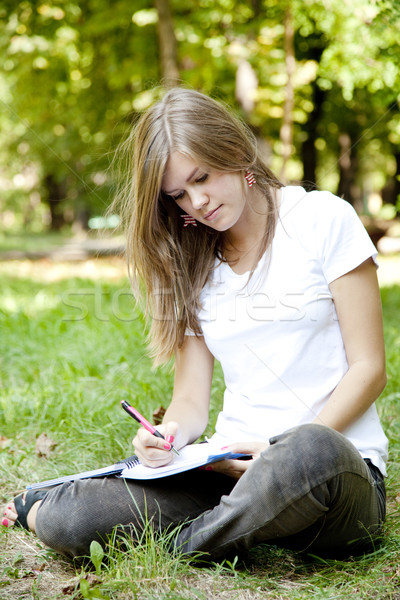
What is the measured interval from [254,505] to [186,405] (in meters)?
0.58

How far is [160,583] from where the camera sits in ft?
5.66

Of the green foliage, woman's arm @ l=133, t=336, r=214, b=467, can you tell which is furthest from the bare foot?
woman's arm @ l=133, t=336, r=214, b=467

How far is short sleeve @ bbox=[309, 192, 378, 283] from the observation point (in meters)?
1.87

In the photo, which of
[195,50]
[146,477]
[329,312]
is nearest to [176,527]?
[146,477]

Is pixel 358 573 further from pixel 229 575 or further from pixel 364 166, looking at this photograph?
pixel 364 166

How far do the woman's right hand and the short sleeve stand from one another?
68 centimetres

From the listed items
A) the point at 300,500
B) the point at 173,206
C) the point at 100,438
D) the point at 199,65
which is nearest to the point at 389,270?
the point at 199,65

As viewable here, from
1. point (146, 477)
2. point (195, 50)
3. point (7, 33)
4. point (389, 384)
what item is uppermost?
point (7, 33)

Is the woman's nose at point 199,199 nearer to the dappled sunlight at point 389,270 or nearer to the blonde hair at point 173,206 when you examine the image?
the blonde hair at point 173,206

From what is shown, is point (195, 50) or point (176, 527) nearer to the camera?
point (176, 527)

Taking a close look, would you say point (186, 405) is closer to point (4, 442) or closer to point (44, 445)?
point (44, 445)

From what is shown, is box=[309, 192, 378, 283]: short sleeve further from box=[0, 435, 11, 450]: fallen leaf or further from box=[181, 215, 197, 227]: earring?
box=[0, 435, 11, 450]: fallen leaf

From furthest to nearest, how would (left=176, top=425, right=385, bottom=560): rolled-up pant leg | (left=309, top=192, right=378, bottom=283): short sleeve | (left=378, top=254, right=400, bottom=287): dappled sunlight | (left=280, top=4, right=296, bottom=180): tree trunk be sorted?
(left=378, top=254, right=400, bottom=287): dappled sunlight, (left=280, top=4, right=296, bottom=180): tree trunk, (left=309, top=192, right=378, bottom=283): short sleeve, (left=176, top=425, right=385, bottom=560): rolled-up pant leg

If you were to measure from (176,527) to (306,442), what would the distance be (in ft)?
1.81
